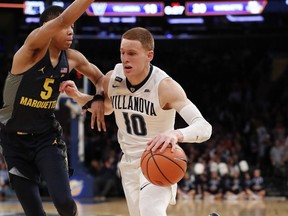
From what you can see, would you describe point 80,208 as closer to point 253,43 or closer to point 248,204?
point 248,204

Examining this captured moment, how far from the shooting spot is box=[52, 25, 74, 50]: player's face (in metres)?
5.04

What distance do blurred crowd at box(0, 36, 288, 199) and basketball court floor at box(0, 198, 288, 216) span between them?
1043mm

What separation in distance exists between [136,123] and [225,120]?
1447 cm

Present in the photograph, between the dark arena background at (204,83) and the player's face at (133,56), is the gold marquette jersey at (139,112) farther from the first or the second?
the dark arena background at (204,83)

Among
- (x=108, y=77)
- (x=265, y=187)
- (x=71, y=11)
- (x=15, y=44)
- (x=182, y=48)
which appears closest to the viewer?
(x=71, y=11)

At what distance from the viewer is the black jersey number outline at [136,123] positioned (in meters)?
5.12

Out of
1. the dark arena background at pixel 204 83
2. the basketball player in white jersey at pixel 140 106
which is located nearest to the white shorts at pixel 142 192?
the basketball player in white jersey at pixel 140 106

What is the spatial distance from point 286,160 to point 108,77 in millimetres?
11473

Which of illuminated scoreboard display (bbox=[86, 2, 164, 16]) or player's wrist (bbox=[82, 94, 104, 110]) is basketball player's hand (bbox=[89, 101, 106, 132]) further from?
illuminated scoreboard display (bbox=[86, 2, 164, 16])

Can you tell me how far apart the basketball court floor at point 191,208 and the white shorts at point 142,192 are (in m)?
5.46

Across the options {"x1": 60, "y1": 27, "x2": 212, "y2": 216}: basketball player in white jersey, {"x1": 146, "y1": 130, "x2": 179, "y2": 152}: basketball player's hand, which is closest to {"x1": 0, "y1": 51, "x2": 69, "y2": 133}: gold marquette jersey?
{"x1": 60, "y1": 27, "x2": 212, "y2": 216}: basketball player in white jersey

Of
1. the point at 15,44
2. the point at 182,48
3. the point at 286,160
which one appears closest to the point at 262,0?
the point at 286,160

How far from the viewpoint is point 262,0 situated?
15930 mm

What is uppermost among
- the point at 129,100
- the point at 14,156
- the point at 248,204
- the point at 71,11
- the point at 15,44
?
the point at 15,44
